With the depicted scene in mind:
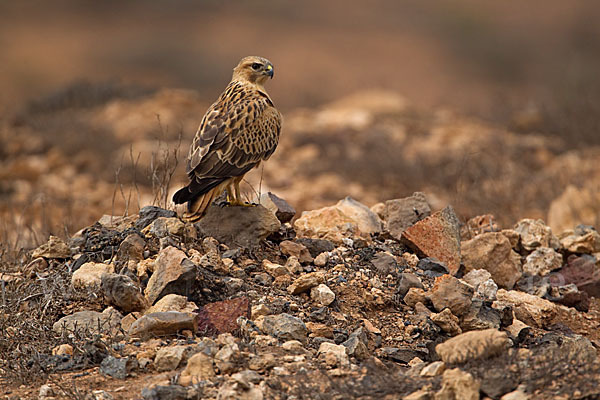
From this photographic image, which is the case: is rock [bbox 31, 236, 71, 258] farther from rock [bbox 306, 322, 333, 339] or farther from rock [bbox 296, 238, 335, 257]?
rock [bbox 306, 322, 333, 339]

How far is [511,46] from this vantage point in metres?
32.5

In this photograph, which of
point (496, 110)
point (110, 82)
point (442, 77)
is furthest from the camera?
point (442, 77)

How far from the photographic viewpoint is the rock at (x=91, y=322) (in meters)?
4.25

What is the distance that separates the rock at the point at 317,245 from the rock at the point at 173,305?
1244 millimetres

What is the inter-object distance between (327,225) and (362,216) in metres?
0.30

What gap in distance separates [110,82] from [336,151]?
7.07 m

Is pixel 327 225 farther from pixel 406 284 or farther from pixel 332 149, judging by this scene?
pixel 332 149

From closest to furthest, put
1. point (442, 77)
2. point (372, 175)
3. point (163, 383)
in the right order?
1. point (163, 383)
2. point (372, 175)
3. point (442, 77)

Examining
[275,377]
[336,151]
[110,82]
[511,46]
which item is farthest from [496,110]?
[511,46]

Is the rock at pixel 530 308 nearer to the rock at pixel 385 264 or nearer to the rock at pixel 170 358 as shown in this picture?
the rock at pixel 385 264

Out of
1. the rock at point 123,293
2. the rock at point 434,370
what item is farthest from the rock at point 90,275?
the rock at point 434,370

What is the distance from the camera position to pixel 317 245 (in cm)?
549

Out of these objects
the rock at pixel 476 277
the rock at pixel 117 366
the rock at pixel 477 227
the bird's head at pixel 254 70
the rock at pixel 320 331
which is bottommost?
the rock at pixel 117 366

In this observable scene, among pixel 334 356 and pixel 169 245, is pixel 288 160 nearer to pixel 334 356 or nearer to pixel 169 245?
pixel 169 245
